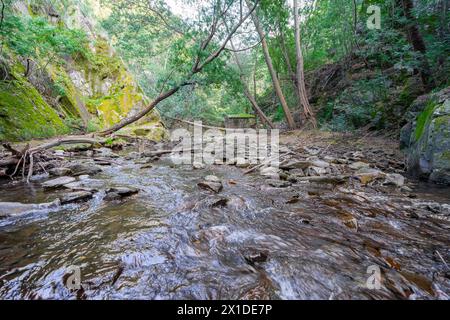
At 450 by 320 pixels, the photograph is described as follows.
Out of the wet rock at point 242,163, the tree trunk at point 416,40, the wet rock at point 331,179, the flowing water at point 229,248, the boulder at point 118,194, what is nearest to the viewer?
the flowing water at point 229,248

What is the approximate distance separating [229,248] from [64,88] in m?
11.7

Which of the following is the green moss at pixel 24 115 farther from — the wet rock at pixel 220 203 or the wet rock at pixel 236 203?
the wet rock at pixel 236 203

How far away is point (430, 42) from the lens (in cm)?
551

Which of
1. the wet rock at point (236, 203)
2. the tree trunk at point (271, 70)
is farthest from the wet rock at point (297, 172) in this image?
the tree trunk at point (271, 70)

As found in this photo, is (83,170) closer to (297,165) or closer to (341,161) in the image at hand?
(297,165)

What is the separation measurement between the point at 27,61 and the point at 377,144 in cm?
1179

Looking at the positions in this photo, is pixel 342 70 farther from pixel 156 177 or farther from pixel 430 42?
pixel 156 177

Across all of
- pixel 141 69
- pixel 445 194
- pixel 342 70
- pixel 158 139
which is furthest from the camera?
pixel 141 69

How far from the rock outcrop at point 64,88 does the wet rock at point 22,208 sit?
4645 mm

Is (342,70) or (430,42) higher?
(342,70)

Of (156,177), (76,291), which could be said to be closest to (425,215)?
(76,291)

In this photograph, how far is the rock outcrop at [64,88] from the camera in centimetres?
643

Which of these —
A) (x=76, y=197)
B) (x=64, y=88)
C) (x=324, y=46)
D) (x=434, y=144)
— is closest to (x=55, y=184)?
(x=76, y=197)

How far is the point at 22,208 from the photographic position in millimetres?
2457
